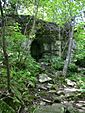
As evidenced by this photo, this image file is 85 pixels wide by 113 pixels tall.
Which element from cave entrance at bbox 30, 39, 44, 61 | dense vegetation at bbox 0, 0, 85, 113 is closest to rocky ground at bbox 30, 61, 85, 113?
dense vegetation at bbox 0, 0, 85, 113

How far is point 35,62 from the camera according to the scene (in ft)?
38.9

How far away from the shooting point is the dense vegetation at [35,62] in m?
4.51

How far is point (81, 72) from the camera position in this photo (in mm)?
13320

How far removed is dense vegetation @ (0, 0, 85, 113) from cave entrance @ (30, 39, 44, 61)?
0.26 m

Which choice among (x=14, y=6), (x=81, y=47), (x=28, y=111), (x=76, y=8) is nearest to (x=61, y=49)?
(x=81, y=47)

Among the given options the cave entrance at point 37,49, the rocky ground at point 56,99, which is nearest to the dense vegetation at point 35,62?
the rocky ground at point 56,99

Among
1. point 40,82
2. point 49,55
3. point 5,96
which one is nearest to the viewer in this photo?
point 5,96

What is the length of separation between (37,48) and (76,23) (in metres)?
4.05

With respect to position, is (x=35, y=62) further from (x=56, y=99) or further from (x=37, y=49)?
(x=56, y=99)

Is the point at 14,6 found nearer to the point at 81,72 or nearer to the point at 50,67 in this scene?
the point at 50,67

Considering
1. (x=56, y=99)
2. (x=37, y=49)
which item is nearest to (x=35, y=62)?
(x=37, y=49)

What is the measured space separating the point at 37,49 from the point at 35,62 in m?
4.18

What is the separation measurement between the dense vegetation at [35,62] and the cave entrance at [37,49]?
0.26 metres

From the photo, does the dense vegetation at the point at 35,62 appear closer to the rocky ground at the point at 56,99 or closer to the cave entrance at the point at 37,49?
the rocky ground at the point at 56,99
